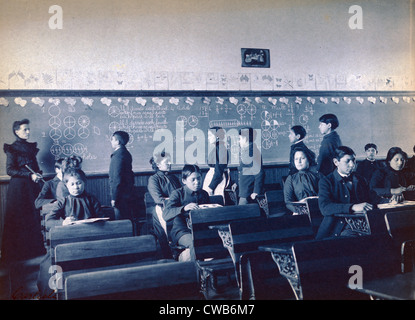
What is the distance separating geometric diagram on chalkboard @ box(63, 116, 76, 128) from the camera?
12.8 ft

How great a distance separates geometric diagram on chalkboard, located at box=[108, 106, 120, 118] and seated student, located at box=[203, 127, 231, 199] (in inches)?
40.6

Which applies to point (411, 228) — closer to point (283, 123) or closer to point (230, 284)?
point (230, 284)

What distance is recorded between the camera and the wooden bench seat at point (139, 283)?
1620mm

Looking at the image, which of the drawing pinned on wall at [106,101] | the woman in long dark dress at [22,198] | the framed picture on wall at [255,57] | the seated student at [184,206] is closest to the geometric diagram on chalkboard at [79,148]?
the woman in long dark dress at [22,198]

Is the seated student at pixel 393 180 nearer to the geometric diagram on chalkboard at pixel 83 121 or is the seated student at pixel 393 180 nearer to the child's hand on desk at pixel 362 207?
the child's hand on desk at pixel 362 207

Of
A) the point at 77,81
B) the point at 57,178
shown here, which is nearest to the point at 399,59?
the point at 77,81

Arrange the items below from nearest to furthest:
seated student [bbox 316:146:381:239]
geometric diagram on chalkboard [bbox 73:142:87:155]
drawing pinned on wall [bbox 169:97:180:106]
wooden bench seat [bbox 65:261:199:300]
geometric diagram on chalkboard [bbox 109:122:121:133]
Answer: wooden bench seat [bbox 65:261:199:300]
seated student [bbox 316:146:381:239]
geometric diagram on chalkboard [bbox 73:142:87:155]
geometric diagram on chalkboard [bbox 109:122:121:133]
drawing pinned on wall [bbox 169:97:180:106]

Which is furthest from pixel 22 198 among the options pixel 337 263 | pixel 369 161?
pixel 369 161

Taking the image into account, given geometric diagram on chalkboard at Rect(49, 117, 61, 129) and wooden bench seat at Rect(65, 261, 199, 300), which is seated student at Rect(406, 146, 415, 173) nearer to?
wooden bench seat at Rect(65, 261, 199, 300)

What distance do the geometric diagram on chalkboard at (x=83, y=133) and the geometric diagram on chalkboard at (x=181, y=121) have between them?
3.19ft

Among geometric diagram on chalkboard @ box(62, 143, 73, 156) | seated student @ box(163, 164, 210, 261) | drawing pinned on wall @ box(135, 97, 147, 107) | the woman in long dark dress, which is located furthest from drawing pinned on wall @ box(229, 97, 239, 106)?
the woman in long dark dress

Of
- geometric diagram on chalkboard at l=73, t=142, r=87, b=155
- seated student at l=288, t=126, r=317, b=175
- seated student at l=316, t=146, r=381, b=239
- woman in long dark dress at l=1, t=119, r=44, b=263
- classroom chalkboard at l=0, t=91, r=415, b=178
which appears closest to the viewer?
seated student at l=316, t=146, r=381, b=239

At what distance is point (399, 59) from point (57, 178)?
4149mm

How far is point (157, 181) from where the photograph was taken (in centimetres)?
369
